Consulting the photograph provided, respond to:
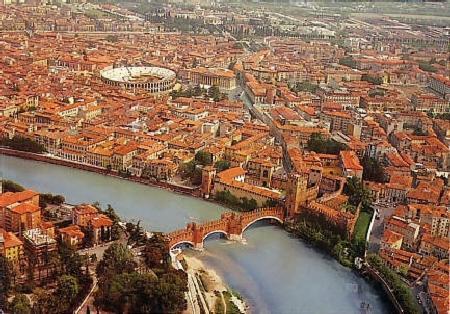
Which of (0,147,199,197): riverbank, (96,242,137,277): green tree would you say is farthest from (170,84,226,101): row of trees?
(96,242,137,277): green tree

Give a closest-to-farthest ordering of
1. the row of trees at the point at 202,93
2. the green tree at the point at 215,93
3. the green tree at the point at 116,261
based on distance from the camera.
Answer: the green tree at the point at 116,261 → the green tree at the point at 215,93 → the row of trees at the point at 202,93

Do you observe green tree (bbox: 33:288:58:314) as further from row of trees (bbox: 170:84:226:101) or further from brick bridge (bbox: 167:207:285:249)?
row of trees (bbox: 170:84:226:101)

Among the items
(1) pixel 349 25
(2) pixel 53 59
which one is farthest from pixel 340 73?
(2) pixel 53 59

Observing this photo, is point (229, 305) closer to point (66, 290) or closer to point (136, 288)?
point (136, 288)

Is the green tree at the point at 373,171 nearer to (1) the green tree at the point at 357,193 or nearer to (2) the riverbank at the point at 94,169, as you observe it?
(1) the green tree at the point at 357,193

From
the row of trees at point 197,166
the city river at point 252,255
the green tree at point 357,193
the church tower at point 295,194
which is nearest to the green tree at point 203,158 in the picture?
the row of trees at point 197,166

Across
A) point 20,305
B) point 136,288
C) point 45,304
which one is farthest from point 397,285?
point 20,305
